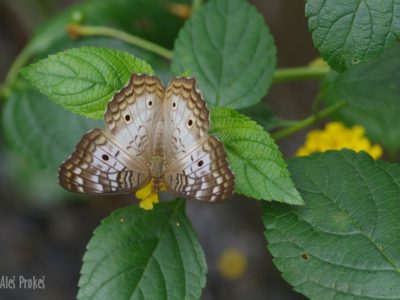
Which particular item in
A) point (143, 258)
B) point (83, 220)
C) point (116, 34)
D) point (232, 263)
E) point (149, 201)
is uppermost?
point (116, 34)

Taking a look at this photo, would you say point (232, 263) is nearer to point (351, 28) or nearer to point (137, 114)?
point (137, 114)

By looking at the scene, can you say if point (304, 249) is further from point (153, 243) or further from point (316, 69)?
point (316, 69)

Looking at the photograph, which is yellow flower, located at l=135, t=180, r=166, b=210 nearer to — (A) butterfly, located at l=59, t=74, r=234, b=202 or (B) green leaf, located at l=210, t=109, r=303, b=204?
(A) butterfly, located at l=59, t=74, r=234, b=202

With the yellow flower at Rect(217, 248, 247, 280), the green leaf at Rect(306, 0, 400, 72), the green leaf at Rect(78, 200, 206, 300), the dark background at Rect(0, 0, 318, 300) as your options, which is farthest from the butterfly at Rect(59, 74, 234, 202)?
the yellow flower at Rect(217, 248, 247, 280)

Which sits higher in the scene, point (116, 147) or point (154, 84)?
point (154, 84)

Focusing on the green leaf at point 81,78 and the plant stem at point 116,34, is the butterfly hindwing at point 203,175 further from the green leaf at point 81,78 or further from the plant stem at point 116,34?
the plant stem at point 116,34

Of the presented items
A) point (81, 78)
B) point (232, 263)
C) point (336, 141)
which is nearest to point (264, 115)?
point (336, 141)

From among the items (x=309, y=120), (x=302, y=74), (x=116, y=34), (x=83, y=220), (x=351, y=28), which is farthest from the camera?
(x=83, y=220)

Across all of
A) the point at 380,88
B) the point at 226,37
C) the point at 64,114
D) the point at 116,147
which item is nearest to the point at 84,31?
the point at 64,114

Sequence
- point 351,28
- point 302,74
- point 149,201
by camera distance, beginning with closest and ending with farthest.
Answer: point 351,28, point 149,201, point 302,74
